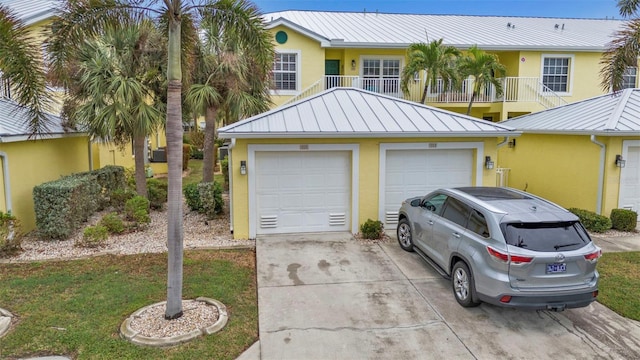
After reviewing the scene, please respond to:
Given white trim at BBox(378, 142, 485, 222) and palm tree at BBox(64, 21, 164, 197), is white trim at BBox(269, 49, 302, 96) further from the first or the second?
white trim at BBox(378, 142, 485, 222)

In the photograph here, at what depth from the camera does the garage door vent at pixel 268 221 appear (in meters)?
10.7

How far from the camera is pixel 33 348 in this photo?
534 cm

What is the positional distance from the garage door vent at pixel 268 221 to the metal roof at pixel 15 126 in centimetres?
531

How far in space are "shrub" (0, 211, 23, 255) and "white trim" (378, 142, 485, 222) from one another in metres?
8.46

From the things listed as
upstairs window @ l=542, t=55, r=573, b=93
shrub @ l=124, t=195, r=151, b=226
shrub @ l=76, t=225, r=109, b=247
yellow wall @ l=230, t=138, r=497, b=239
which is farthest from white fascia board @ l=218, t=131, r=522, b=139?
upstairs window @ l=542, t=55, r=573, b=93

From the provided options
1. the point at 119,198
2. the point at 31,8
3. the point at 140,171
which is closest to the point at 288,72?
the point at 140,171

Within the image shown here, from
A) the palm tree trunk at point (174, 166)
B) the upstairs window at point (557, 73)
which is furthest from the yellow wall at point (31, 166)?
the upstairs window at point (557, 73)

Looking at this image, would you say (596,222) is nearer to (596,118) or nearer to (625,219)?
(625,219)

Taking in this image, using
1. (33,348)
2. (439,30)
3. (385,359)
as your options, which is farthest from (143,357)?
(439,30)

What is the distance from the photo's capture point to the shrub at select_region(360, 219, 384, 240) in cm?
1038

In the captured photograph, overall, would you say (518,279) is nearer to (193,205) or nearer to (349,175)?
(349,175)

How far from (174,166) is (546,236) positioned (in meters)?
5.31

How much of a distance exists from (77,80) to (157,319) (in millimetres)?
8671

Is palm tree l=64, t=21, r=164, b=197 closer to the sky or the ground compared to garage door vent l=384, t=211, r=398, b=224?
closer to the sky
